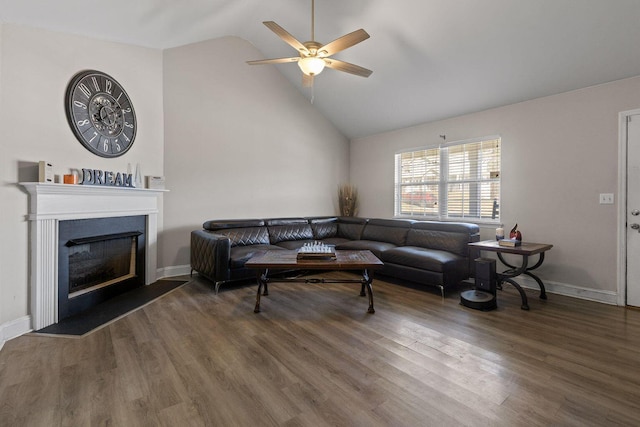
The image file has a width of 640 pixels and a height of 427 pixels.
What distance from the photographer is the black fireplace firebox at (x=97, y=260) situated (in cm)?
275

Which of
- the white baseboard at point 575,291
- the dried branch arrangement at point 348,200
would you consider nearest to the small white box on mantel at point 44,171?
the dried branch arrangement at point 348,200

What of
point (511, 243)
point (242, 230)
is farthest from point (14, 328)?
point (511, 243)

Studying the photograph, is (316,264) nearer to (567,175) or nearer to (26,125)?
(26,125)

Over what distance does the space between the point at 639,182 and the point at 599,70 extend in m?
1.25

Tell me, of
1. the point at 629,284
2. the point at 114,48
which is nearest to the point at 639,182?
the point at 629,284

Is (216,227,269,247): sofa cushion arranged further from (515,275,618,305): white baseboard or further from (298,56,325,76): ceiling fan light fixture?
(515,275,618,305): white baseboard

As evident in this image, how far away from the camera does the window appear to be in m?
4.14

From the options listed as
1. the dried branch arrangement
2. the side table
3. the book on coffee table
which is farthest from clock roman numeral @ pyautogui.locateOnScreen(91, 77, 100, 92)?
the book on coffee table

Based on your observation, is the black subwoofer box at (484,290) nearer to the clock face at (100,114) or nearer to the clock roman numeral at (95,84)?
the clock face at (100,114)

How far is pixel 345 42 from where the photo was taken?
2562mm

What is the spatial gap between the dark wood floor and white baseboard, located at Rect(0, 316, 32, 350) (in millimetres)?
112

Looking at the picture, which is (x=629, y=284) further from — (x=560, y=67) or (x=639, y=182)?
(x=560, y=67)

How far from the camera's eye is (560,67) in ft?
10.3

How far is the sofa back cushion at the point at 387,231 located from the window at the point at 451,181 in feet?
1.83
